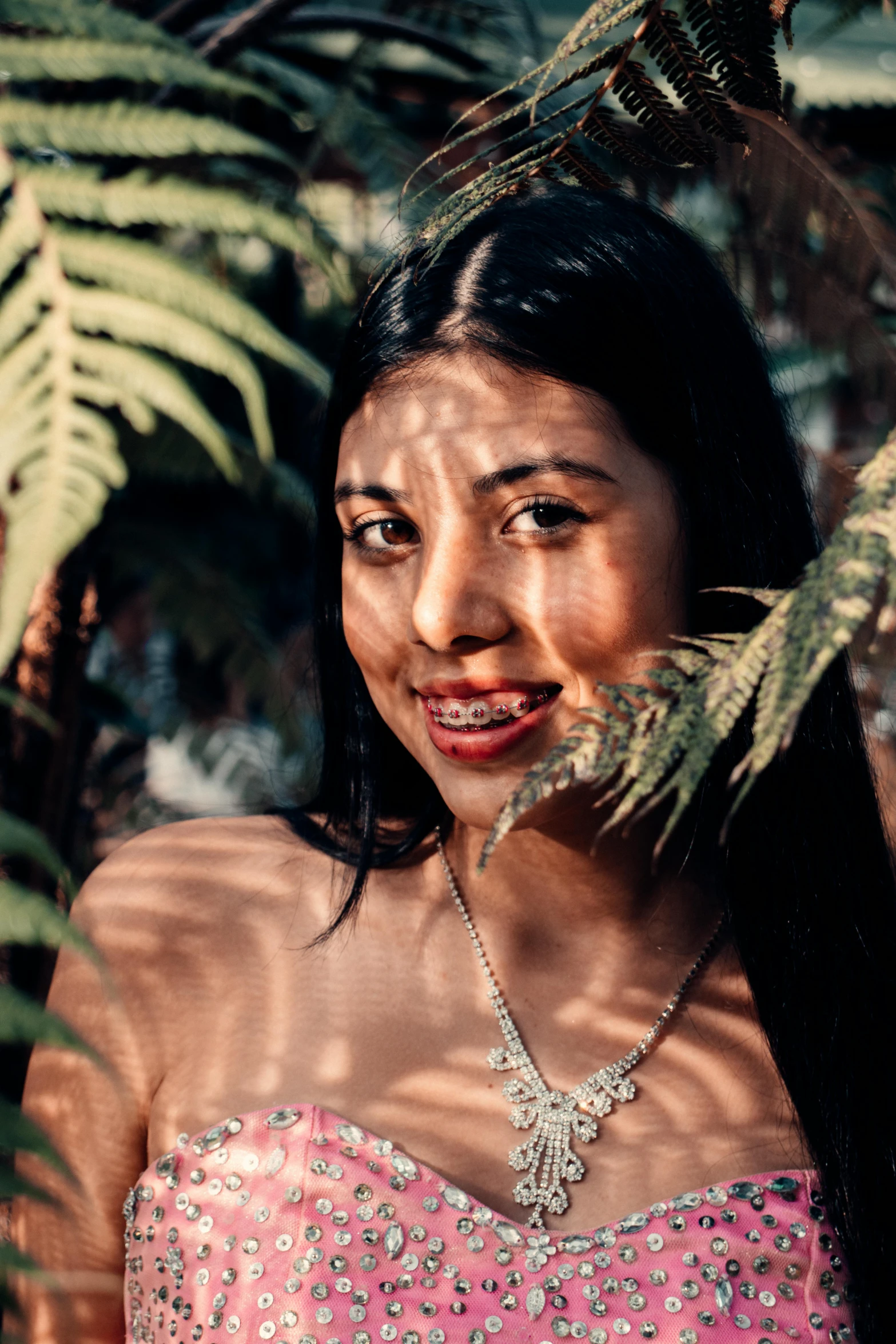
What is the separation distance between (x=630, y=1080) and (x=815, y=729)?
1.41ft

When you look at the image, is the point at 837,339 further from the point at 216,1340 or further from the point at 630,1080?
the point at 216,1340

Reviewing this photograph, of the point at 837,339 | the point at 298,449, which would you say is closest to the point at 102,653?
the point at 298,449

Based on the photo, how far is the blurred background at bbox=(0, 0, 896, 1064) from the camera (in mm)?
1565

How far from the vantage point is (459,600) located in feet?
3.47

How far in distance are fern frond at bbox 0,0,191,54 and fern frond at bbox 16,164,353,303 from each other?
8 cm

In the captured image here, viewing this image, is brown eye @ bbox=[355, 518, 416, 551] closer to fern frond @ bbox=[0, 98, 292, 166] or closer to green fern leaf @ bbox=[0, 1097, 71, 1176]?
fern frond @ bbox=[0, 98, 292, 166]

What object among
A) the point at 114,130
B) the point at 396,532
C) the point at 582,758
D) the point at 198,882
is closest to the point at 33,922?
the point at 582,758

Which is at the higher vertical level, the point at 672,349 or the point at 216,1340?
the point at 672,349

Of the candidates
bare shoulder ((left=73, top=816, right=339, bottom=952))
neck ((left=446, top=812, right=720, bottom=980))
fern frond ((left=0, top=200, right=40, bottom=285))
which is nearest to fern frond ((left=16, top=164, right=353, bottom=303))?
fern frond ((left=0, top=200, right=40, bottom=285))

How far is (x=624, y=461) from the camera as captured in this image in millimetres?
1123

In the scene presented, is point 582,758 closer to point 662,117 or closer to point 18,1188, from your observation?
point 18,1188

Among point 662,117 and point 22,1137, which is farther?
point 662,117

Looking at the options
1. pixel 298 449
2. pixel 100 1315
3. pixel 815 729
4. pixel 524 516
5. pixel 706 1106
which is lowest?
pixel 100 1315

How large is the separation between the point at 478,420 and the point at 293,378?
4.41 ft
